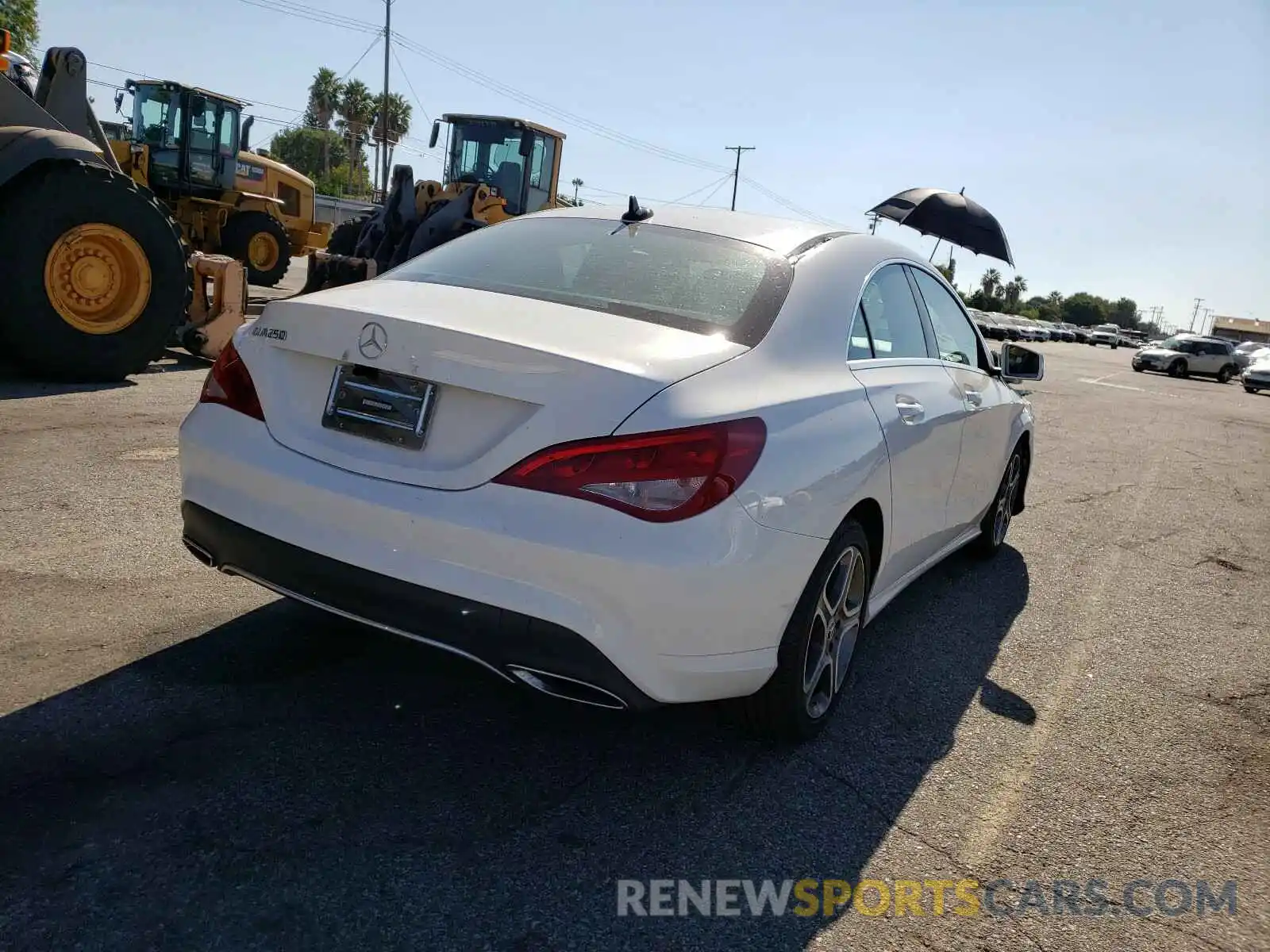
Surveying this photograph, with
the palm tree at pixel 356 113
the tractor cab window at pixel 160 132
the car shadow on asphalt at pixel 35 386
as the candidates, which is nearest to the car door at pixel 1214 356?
the tractor cab window at pixel 160 132

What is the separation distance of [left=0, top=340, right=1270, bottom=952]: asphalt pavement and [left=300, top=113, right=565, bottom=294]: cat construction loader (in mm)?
9075

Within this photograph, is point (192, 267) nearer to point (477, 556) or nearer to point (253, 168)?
point (477, 556)

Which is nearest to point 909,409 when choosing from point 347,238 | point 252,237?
point 347,238

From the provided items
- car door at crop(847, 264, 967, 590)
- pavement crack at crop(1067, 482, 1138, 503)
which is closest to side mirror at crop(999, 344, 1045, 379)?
car door at crop(847, 264, 967, 590)

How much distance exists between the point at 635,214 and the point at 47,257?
531 centimetres

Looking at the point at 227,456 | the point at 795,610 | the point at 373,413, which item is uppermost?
the point at 373,413

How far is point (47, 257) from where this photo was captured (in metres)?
7.17

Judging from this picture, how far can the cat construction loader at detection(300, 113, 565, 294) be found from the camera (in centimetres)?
1347

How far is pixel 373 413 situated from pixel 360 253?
1269 centimetres

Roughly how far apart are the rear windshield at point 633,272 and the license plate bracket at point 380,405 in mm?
608

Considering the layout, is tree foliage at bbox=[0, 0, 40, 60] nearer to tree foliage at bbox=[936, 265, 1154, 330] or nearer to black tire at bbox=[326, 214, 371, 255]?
black tire at bbox=[326, 214, 371, 255]

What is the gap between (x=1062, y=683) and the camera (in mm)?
4059

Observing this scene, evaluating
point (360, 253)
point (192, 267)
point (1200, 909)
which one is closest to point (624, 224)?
point (1200, 909)

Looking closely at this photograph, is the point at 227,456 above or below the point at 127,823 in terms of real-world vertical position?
above
